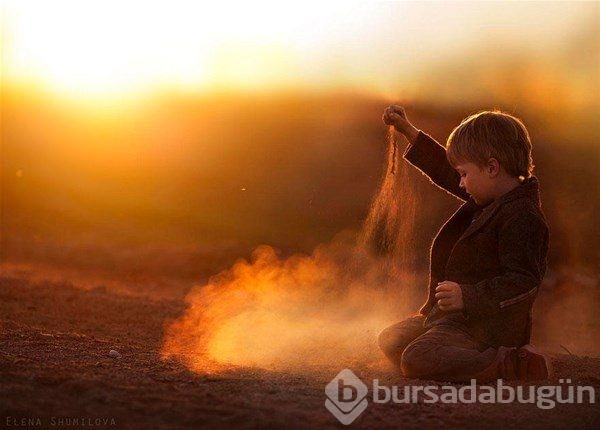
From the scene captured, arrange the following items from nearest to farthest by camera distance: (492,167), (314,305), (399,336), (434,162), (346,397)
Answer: (346,397)
(492,167)
(399,336)
(434,162)
(314,305)

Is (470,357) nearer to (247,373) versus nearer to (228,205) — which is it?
(247,373)

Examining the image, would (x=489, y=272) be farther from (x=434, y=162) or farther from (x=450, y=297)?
(x=434, y=162)

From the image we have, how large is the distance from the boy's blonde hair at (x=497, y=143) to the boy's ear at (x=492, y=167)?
0.02m

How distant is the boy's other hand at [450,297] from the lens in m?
3.75

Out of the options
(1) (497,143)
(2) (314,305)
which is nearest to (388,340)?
(1) (497,143)

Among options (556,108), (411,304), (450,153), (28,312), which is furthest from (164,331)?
(556,108)

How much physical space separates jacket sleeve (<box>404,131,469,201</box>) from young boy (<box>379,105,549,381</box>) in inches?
14.3

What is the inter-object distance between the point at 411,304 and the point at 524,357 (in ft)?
7.68

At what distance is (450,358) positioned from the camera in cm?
369

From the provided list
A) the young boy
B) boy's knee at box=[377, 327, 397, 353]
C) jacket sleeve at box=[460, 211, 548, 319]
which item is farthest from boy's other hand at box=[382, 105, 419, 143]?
boy's knee at box=[377, 327, 397, 353]

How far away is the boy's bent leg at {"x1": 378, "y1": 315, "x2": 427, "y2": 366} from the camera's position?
13.7 ft

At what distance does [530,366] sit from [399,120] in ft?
5.21

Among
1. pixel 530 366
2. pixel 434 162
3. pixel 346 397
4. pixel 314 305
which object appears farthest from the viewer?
pixel 314 305

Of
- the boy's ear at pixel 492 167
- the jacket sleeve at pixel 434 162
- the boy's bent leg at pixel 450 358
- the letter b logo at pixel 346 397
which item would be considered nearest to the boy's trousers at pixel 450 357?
the boy's bent leg at pixel 450 358
